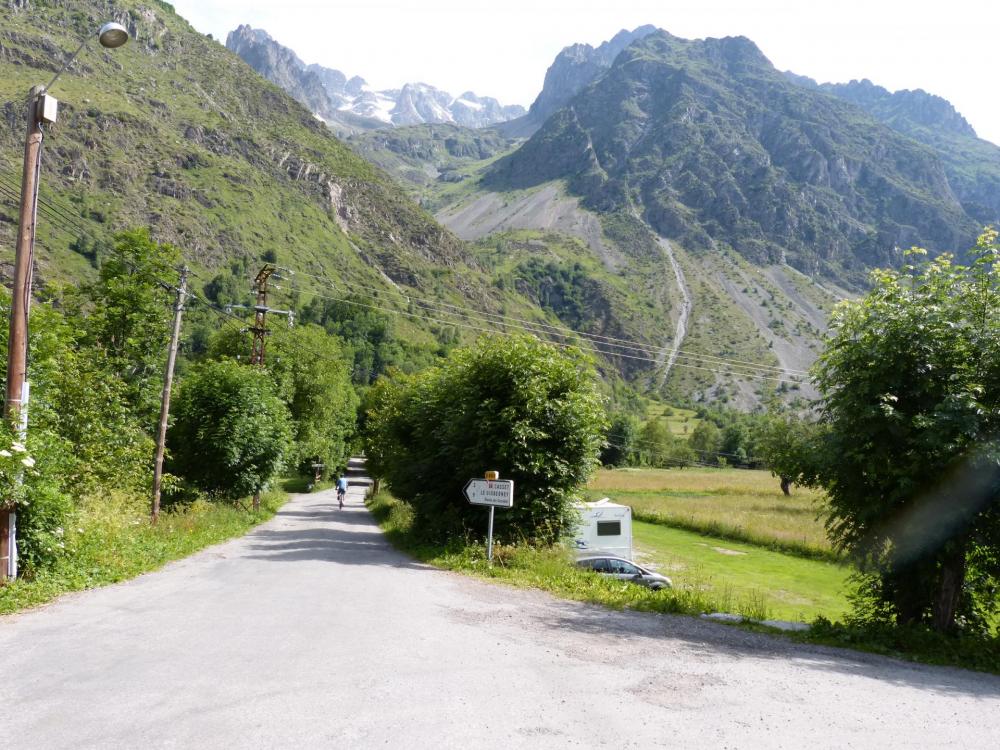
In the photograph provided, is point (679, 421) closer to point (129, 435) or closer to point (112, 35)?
point (129, 435)

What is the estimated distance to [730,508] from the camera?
5144 centimetres

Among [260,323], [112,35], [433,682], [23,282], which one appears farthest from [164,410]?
[433,682]

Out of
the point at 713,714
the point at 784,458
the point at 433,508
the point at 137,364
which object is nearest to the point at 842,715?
the point at 713,714

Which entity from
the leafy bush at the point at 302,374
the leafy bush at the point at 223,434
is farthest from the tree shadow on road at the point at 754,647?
the leafy bush at the point at 302,374

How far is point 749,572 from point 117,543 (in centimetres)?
2364

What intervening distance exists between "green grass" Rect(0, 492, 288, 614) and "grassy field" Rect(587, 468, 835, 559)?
11.4 meters

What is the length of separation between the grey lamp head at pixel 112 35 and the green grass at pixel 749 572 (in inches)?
666

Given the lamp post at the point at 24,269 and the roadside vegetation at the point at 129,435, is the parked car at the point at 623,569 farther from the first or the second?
the lamp post at the point at 24,269

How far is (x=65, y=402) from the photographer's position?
19.1 metres

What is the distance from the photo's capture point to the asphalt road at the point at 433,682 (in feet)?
17.0

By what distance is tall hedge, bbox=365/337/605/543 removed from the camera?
18.1 meters

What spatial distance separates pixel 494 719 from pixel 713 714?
6.39ft

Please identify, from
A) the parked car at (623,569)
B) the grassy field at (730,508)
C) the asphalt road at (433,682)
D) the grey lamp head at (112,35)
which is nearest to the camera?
the asphalt road at (433,682)

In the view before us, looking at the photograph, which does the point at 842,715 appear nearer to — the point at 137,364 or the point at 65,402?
the point at 65,402
